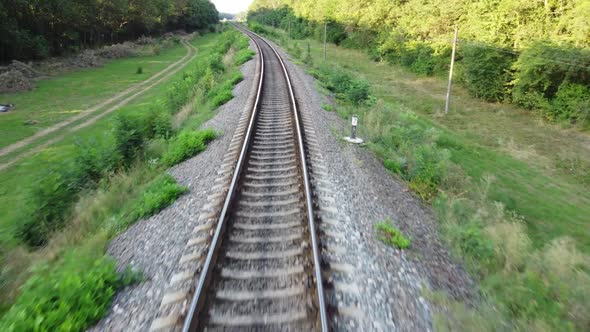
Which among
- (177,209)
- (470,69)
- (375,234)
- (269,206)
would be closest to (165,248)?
(177,209)

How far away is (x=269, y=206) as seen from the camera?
662 centimetres

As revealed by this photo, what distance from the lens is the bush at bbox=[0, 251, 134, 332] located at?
4.01 m

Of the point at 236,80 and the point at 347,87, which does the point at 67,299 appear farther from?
the point at 347,87

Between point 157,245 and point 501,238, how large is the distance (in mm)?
6551

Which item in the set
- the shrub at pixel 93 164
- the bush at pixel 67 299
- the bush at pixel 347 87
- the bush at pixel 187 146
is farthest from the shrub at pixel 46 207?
the bush at pixel 347 87

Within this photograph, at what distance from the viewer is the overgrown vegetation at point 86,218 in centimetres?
428

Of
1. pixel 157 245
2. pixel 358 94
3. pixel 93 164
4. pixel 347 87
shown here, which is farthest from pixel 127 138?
pixel 347 87

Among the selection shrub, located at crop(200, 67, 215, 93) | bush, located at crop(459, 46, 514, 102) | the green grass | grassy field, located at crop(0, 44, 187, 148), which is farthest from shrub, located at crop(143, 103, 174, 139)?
bush, located at crop(459, 46, 514, 102)

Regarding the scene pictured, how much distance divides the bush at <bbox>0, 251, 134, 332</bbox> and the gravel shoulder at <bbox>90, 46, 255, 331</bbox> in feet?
0.56

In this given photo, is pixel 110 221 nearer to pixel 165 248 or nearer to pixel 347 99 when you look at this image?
pixel 165 248

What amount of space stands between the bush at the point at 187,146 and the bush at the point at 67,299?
539cm

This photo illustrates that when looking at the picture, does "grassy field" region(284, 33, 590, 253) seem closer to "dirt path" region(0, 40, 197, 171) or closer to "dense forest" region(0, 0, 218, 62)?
"dirt path" region(0, 40, 197, 171)

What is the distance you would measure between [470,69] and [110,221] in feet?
91.7

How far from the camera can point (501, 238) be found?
6.98m
